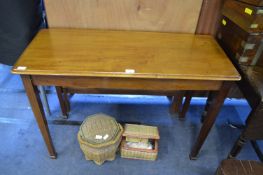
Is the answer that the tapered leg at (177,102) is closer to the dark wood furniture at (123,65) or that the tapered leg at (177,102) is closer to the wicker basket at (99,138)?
the dark wood furniture at (123,65)

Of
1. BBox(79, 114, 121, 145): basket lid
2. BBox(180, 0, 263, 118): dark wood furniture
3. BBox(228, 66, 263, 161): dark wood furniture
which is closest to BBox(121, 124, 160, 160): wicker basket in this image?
BBox(79, 114, 121, 145): basket lid

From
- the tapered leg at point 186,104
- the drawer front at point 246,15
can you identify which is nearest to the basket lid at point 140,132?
the tapered leg at point 186,104

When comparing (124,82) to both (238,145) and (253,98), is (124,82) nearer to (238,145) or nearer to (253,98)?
(253,98)

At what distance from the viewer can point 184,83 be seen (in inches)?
40.0

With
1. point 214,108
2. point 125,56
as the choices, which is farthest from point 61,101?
point 214,108

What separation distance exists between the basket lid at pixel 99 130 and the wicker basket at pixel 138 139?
0.34 feet

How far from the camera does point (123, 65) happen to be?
1.00m

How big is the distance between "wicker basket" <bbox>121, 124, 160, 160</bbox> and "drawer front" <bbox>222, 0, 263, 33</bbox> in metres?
0.83

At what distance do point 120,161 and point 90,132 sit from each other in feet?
1.06

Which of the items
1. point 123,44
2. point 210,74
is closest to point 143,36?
point 123,44

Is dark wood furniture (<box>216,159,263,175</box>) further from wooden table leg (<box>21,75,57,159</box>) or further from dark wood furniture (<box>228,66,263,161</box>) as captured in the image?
wooden table leg (<box>21,75,57,159</box>)

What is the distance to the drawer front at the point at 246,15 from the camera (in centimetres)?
97

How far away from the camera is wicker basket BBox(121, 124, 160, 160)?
1392 millimetres

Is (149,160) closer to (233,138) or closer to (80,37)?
(233,138)
